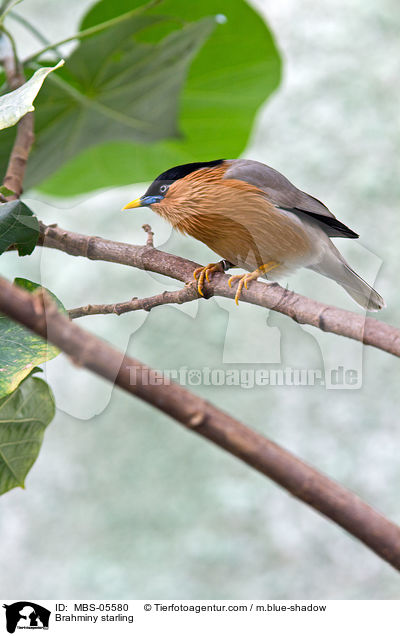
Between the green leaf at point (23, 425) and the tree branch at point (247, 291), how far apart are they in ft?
0.25

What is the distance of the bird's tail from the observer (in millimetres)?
290

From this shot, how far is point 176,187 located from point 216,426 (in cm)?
16

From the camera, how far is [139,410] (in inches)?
16.0

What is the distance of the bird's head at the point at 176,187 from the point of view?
0.30m

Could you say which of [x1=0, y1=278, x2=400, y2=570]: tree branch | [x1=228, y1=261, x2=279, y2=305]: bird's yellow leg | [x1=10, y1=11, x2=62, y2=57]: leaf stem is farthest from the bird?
[x1=10, y1=11, x2=62, y2=57]: leaf stem

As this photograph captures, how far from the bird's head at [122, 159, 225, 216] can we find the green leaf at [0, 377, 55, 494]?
0.36 ft

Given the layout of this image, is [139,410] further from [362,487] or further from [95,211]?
[362,487]

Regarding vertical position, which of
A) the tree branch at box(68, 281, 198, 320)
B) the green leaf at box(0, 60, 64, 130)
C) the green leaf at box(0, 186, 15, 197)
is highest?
the green leaf at box(0, 60, 64, 130)

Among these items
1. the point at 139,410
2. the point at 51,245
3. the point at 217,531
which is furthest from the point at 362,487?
the point at 51,245

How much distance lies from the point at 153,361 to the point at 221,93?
266 millimetres
